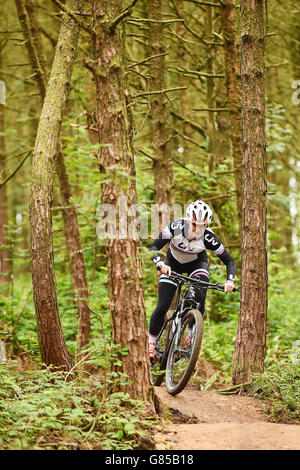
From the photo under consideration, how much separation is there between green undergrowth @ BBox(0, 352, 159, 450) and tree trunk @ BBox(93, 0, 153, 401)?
0.96ft

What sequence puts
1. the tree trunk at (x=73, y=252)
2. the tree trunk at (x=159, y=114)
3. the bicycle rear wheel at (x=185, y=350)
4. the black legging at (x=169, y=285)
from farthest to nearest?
the tree trunk at (x=159, y=114) → the tree trunk at (x=73, y=252) → the black legging at (x=169, y=285) → the bicycle rear wheel at (x=185, y=350)

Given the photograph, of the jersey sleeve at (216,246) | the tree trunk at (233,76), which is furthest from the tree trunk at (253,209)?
the tree trunk at (233,76)

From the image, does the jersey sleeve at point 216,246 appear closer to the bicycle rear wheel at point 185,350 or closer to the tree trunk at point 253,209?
the tree trunk at point 253,209

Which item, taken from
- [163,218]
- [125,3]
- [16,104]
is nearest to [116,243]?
[125,3]

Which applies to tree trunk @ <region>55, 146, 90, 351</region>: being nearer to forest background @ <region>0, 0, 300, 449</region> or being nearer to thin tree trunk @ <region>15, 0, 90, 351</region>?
thin tree trunk @ <region>15, 0, 90, 351</region>

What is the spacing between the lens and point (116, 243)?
553 cm

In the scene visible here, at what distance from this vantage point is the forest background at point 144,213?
5.16m

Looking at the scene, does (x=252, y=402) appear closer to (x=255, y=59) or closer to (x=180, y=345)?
(x=180, y=345)

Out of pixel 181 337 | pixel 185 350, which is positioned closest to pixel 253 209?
pixel 181 337

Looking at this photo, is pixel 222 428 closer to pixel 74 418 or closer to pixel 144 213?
pixel 74 418

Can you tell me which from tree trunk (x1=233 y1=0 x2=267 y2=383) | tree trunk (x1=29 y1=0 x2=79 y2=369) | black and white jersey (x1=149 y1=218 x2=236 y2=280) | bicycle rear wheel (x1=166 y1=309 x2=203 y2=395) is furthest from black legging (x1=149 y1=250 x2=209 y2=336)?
tree trunk (x1=29 y1=0 x2=79 y2=369)

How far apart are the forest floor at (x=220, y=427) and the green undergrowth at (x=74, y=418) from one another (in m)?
0.32

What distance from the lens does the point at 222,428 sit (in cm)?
541
